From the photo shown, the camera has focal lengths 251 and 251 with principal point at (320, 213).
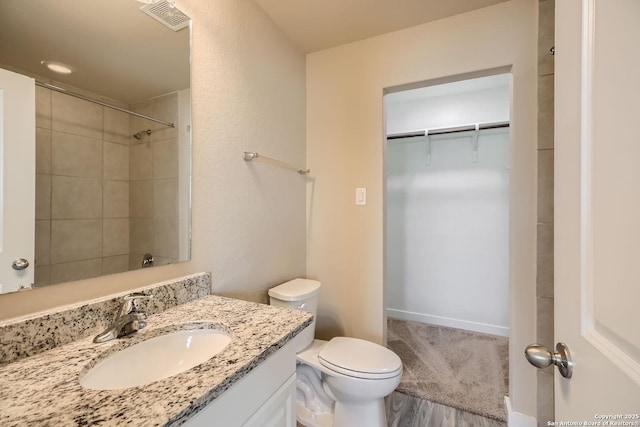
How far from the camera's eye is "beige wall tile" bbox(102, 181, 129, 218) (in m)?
0.83

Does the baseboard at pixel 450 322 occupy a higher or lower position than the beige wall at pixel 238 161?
lower

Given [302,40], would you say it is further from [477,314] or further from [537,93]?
[477,314]

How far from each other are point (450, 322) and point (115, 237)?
281 centimetres

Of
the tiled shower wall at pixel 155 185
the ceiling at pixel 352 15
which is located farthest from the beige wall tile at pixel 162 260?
the ceiling at pixel 352 15

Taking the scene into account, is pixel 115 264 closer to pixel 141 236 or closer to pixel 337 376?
pixel 141 236

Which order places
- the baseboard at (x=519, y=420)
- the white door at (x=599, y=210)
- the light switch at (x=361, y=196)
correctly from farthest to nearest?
the light switch at (x=361, y=196), the baseboard at (x=519, y=420), the white door at (x=599, y=210)

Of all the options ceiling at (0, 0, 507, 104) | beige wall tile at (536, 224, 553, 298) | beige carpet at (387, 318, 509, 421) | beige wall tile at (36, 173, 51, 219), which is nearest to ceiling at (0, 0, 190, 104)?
ceiling at (0, 0, 507, 104)

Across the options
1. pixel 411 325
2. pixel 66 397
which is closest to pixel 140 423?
pixel 66 397

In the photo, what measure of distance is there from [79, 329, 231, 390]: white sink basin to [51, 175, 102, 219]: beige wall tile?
433 millimetres

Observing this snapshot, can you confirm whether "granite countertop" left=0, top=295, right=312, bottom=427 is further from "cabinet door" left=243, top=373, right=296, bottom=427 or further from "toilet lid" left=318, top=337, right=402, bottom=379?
"toilet lid" left=318, top=337, right=402, bottom=379

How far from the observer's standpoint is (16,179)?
66cm

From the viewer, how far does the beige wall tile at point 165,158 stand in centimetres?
97

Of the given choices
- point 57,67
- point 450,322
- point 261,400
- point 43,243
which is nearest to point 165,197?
point 43,243

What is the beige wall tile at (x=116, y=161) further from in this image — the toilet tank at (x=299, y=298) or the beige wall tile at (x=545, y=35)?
the beige wall tile at (x=545, y=35)
